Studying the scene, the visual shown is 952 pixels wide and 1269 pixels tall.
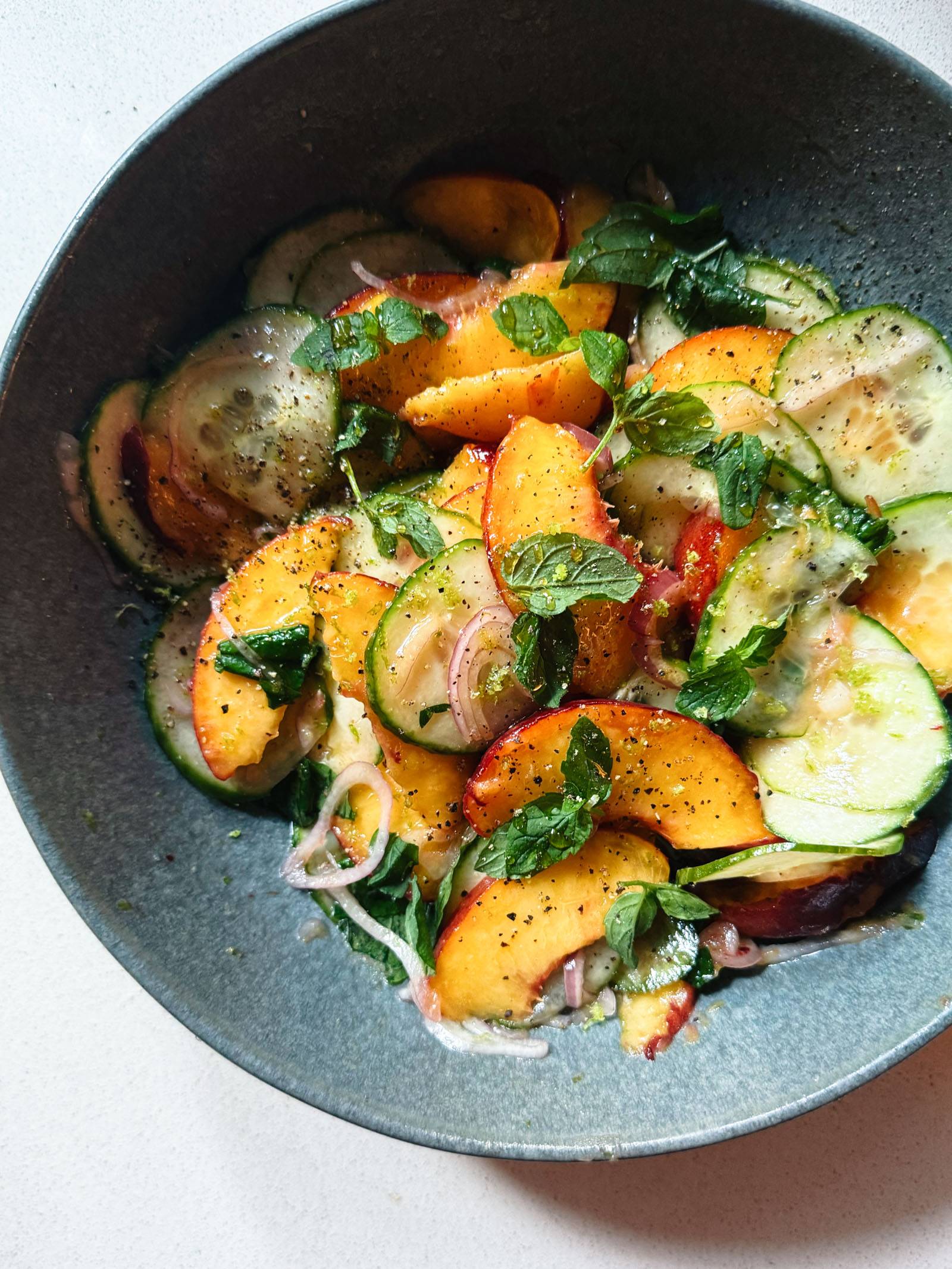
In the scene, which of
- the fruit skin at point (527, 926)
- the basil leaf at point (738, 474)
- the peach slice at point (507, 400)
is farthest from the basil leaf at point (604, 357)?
the fruit skin at point (527, 926)

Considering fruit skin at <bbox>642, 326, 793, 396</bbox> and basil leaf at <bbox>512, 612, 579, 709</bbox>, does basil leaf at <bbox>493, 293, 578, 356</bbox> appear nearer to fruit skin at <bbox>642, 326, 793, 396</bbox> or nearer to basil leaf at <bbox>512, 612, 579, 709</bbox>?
fruit skin at <bbox>642, 326, 793, 396</bbox>

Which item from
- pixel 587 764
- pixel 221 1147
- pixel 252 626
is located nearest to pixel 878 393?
pixel 587 764

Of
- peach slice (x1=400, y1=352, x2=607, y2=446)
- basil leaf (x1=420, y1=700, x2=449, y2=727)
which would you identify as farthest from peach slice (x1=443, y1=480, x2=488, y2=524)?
basil leaf (x1=420, y1=700, x2=449, y2=727)

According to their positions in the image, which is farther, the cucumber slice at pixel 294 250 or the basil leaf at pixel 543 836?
the cucumber slice at pixel 294 250

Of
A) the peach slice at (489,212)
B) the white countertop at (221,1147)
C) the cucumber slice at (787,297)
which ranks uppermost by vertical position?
the peach slice at (489,212)

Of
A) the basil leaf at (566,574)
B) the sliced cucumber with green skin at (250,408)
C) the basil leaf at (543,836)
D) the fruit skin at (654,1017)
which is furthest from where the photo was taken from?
the sliced cucumber with green skin at (250,408)

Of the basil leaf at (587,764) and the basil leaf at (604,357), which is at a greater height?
the basil leaf at (604,357)

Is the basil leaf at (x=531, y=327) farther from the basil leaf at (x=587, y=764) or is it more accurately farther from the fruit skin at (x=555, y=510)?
the basil leaf at (x=587, y=764)
